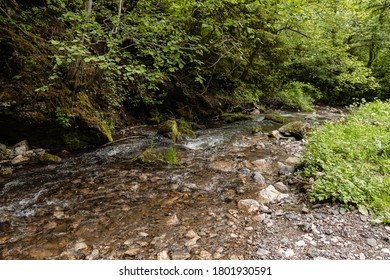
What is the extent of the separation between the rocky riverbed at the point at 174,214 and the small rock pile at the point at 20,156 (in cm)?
21

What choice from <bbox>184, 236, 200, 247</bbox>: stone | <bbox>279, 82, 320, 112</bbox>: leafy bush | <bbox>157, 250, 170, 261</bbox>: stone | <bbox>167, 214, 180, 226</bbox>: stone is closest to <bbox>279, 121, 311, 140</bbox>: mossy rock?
<bbox>167, 214, 180, 226</bbox>: stone

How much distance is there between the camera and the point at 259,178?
17.0 ft

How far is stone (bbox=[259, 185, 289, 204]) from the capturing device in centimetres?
429

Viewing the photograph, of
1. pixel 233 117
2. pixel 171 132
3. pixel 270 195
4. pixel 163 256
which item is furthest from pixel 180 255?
pixel 233 117

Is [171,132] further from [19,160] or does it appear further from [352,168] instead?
[352,168]

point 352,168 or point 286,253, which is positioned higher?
point 352,168

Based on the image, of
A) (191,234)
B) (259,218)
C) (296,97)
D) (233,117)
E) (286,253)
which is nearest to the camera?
(286,253)

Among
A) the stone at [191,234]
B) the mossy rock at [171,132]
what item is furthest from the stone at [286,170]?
the mossy rock at [171,132]

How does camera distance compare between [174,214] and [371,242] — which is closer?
[371,242]

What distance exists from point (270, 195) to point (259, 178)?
2.64ft

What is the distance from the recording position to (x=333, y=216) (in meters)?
3.50

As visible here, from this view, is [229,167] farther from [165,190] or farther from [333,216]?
[333,216]
